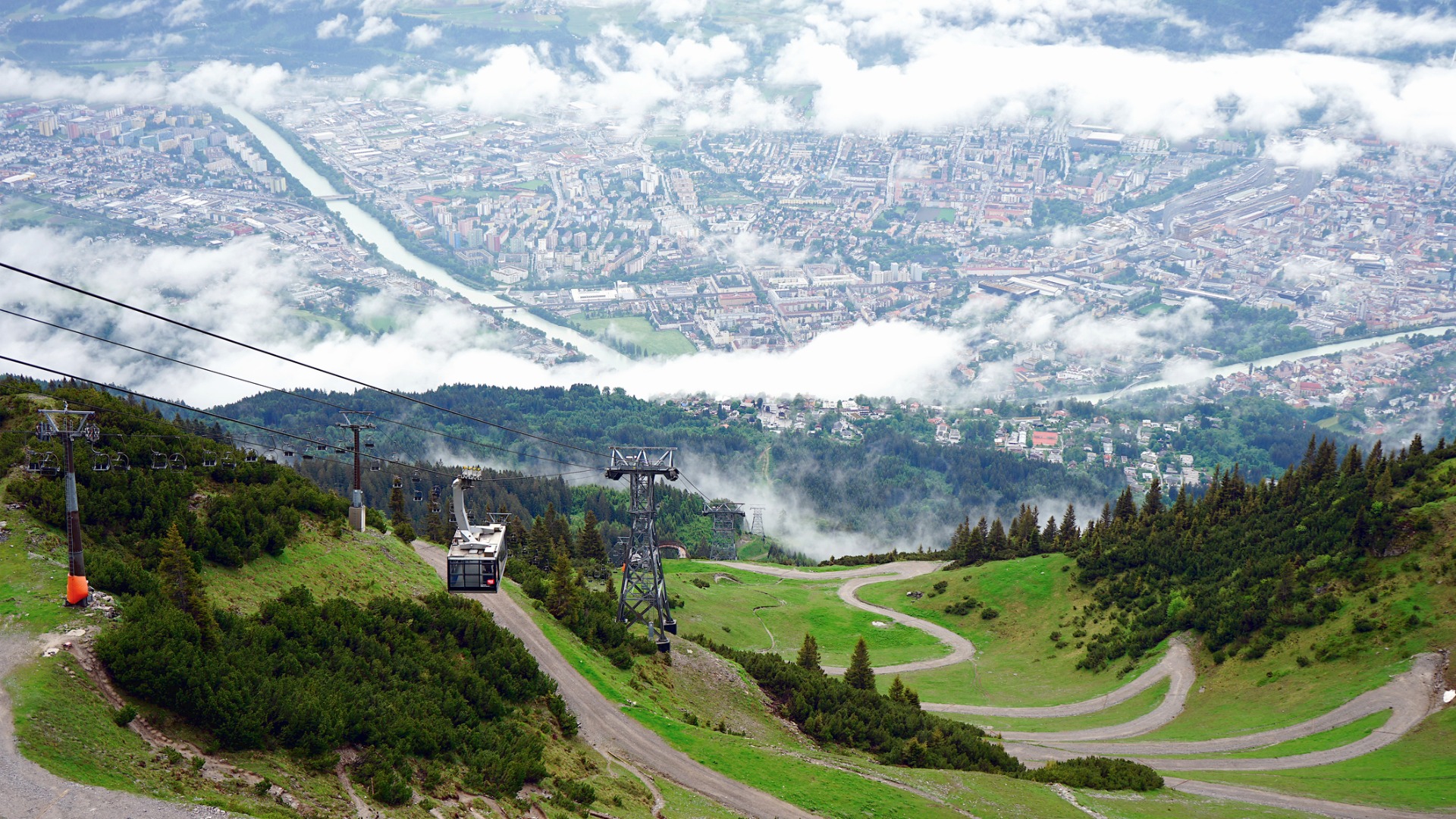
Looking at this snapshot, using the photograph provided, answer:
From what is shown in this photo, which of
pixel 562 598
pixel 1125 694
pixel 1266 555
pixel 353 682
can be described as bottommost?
pixel 1125 694

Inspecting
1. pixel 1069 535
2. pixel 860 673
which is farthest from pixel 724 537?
pixel 860 673

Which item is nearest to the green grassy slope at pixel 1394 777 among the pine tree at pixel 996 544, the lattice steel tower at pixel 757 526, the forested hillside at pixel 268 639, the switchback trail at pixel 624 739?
the switchback trail at pixel 624 739

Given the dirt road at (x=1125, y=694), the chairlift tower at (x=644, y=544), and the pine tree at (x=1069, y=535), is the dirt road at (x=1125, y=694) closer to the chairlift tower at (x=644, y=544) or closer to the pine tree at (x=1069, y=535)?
the chairlift tower at (x=644, y=544)

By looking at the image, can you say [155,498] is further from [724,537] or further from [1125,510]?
[724,537]

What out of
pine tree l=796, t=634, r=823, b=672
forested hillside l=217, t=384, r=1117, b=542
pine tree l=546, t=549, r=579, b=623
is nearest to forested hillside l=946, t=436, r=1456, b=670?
pine tree l=796, t=634, r=823, b=672

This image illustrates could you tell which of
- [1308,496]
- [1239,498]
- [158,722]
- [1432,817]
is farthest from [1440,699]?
[158,722]

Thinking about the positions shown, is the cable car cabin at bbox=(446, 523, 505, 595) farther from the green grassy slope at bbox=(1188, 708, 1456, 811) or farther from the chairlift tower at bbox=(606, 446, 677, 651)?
the green grassy slope at bbox=(1188, 708, 1456, 811)
